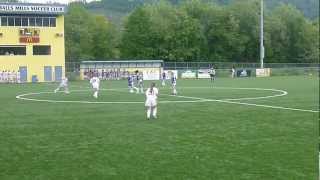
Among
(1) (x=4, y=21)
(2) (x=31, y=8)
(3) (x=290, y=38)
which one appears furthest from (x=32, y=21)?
(3) (x=290, y=38)

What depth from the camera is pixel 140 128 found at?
67.6 ft

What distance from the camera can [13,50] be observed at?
69938mm

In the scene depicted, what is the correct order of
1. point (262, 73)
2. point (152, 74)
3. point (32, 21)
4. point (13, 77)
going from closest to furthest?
point (13, 77)
point (32, 21)
point (152, 74)
point (262, 73)

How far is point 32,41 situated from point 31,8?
151 inches

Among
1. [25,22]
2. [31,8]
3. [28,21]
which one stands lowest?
[25,22]

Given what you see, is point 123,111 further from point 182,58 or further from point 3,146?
point 182,58

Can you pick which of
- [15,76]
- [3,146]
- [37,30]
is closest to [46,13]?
[37,30]

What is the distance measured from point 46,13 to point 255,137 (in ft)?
185

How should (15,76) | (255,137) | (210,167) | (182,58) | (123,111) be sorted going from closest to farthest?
(210,167) → (255,137) → (123,111) → (15,76) → (182,58)

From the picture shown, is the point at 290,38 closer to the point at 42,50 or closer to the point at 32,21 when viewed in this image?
the point at 42,50

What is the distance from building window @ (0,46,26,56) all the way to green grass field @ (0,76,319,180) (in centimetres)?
4338

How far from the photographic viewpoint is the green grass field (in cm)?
1290

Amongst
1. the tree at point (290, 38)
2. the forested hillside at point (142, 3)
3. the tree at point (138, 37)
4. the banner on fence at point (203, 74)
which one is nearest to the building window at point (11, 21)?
the banner on fence at point (203, 74)

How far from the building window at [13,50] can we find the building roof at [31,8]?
4104 millimetres
